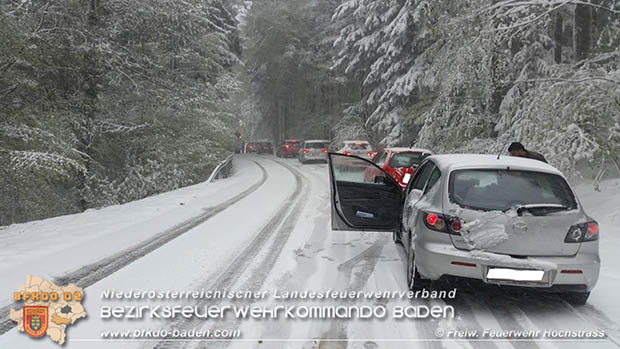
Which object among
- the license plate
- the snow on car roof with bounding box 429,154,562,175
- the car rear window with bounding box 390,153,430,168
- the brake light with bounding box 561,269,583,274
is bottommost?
the license plate

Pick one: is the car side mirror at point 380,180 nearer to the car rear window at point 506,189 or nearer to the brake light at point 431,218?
the car rear window at point 506,189

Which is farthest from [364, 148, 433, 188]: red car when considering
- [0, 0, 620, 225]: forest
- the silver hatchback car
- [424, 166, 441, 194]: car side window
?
the silver hatchback car

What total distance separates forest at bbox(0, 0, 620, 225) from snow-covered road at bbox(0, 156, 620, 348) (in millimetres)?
1779

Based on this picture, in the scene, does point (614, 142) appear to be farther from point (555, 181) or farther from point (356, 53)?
point (356, 53)

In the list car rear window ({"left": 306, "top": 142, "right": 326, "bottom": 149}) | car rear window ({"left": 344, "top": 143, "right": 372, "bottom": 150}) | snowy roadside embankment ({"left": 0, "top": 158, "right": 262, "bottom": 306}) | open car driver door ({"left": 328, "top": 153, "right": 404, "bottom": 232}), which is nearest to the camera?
snowy roadside embankment ({"left": 0, "top": 158, "right": 262, "bottom": 306})

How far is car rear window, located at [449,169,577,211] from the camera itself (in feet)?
15.3

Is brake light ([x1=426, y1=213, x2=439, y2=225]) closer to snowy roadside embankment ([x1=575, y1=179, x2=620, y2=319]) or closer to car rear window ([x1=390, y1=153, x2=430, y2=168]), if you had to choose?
snowy roadside embankment ([x1=575, y1=179, x2=620, y2=319])

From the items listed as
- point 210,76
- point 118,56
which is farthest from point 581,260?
point 210,76

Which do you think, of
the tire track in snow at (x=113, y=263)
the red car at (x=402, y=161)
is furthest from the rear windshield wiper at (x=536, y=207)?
the red car at (x=402, y=161)

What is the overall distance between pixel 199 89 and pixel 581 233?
1651 centimetres

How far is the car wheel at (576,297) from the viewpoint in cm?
467

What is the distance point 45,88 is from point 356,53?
23.3m

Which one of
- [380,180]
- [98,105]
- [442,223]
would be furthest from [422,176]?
[98,105]

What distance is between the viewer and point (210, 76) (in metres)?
26.2
